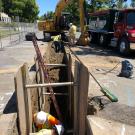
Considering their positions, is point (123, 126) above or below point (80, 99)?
below

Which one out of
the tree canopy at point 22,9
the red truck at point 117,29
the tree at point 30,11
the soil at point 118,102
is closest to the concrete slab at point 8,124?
the soil at point 118,102

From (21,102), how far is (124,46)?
1271 cm

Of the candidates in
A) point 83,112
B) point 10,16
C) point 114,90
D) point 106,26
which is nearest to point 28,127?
point 83,112

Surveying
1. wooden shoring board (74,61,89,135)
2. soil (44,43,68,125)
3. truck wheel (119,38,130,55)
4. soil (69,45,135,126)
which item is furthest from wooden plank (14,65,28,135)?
truck wheel (119,38,130,55)

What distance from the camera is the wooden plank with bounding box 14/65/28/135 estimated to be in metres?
5.54

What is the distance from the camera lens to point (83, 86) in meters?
6.29

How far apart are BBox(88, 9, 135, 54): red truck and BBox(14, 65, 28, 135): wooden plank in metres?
11.8

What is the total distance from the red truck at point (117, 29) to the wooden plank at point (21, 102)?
11797 millimetres

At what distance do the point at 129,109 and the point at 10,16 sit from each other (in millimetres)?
98786

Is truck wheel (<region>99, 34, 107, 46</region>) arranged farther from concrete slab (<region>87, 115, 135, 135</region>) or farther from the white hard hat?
concrete slab (<region>87, 115, 135, 135</region>)

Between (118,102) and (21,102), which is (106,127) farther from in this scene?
(118,102)

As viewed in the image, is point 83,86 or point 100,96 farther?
point 100,96

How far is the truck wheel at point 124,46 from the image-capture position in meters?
17.2

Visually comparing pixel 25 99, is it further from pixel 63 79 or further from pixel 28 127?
pixel 63 79
